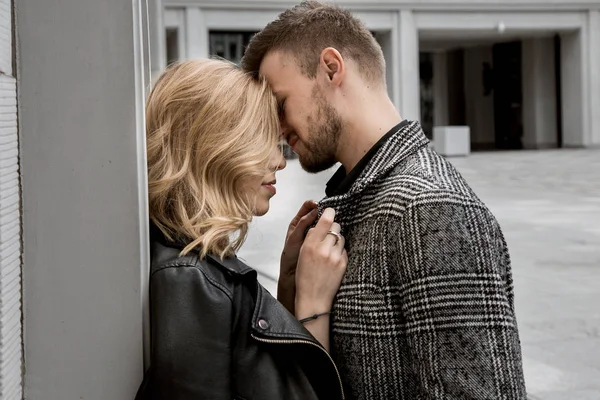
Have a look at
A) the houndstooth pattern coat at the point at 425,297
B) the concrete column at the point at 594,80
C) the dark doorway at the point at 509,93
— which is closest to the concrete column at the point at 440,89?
the dark doorway at the point at 509,93

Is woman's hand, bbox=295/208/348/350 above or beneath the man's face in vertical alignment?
beneath

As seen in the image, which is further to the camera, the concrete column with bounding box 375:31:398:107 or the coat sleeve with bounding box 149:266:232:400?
the concrete column with bounding box 375:31:398:107

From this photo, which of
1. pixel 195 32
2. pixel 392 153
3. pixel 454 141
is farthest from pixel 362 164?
pixel 195 32

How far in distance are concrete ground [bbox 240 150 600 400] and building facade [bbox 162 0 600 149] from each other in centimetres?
1208

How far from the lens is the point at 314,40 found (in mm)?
2287

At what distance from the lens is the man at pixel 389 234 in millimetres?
1791

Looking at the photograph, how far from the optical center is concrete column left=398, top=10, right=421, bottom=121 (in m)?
30.7

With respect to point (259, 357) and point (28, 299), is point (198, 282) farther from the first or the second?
point (28, 299)

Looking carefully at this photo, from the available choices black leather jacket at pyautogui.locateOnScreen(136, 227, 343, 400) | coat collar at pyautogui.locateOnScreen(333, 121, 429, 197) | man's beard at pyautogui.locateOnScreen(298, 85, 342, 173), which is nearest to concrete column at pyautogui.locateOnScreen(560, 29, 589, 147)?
man's beard at pyautogui.locateOnScreen(298, 85, 342, 173)

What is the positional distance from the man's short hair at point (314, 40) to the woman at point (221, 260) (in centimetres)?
17

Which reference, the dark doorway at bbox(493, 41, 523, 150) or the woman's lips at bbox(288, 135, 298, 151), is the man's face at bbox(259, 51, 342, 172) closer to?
the woman's lips at bbox(288, 135, 298, 151)

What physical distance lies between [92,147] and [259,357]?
0.57 m

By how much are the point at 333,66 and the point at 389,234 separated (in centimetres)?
58

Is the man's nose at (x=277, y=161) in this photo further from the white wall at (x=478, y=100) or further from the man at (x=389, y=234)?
the white wall at (x=478, y=100)
